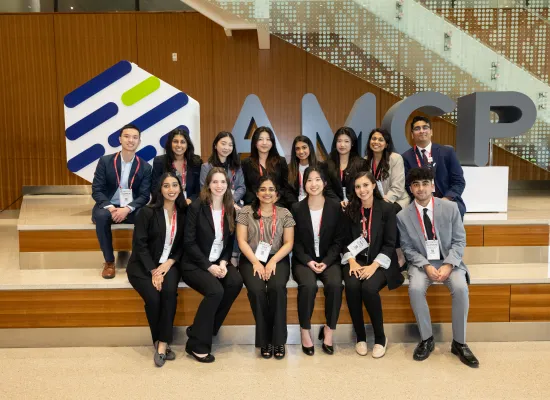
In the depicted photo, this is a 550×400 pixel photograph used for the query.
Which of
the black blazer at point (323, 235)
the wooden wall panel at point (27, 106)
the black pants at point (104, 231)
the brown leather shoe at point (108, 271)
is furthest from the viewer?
the wooden wall panel at point (27, 106)

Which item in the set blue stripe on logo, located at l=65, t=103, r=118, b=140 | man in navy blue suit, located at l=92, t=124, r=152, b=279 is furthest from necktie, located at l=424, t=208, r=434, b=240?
blue stripe on logo, located at l=65, t=103, r=118, b=140

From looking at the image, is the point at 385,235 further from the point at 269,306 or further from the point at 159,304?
the point at 159,304

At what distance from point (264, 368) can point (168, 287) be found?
2.48 feet

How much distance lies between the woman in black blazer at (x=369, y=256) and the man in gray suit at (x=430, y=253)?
11 centimetres

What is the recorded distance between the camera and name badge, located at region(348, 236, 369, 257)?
3121 mm

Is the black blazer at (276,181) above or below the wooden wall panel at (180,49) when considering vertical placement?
below

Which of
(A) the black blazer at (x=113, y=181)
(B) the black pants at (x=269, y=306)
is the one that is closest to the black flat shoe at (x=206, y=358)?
(B) the black pants at (x=269, y=306)

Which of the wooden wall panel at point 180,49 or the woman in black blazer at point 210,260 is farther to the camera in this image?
the wooden wall panel at point 180,49

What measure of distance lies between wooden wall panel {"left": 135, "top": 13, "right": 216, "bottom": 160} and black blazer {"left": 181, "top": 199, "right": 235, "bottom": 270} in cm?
455

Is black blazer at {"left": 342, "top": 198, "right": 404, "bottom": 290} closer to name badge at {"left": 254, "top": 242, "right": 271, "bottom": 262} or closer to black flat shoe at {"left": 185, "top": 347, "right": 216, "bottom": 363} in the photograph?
name badge at {"left": 254, "top": 242, "right": 271, "bottom": 262}

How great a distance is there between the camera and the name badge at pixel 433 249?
3.06m

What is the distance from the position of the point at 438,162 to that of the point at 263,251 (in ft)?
5.64

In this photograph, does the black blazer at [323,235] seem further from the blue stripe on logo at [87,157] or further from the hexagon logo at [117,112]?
the blue stripe on logo at [87,157]

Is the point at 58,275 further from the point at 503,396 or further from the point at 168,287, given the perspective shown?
the point at 503,396
